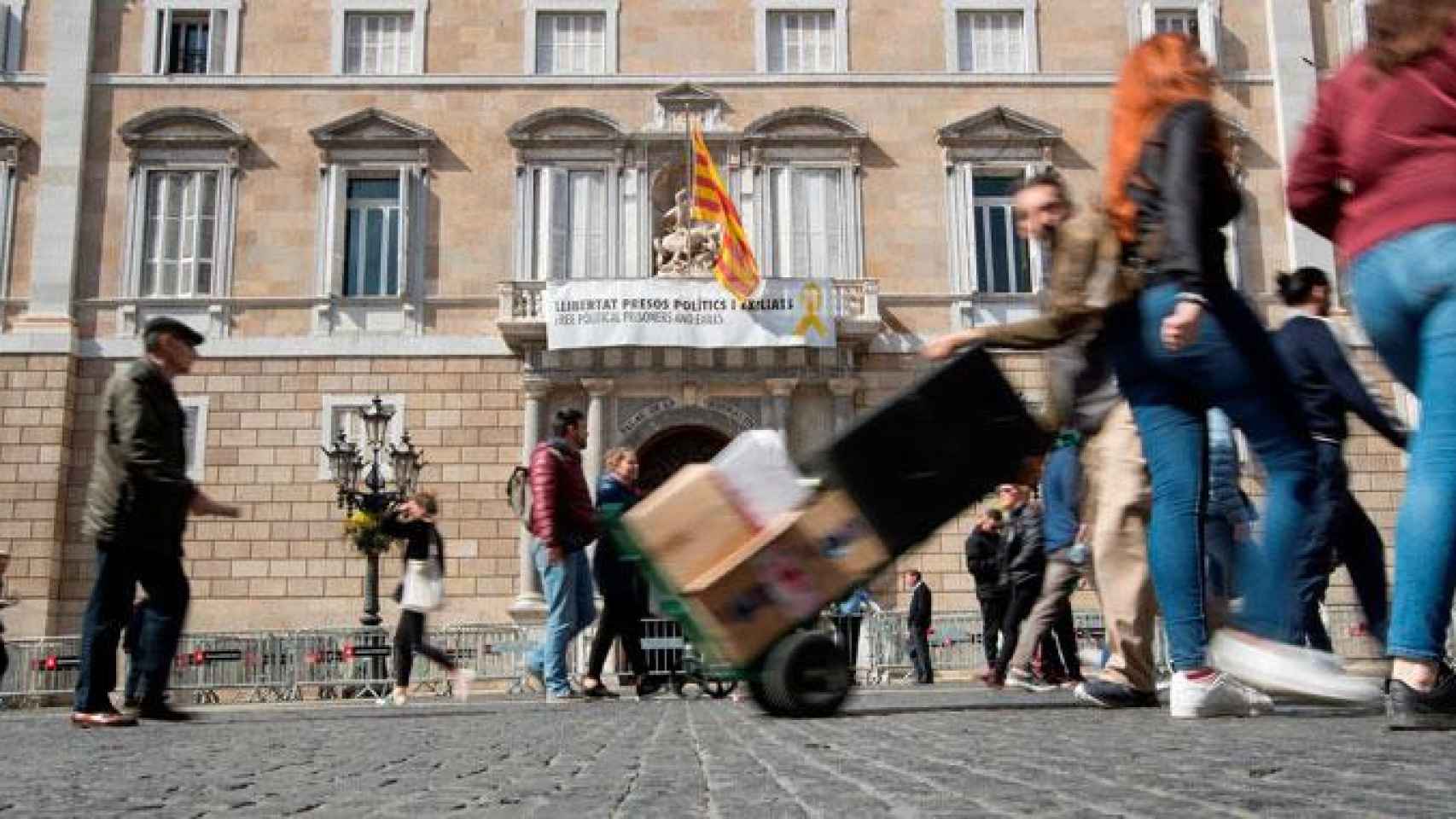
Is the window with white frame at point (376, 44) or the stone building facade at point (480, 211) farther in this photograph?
the window with white frame at point (376, 44)

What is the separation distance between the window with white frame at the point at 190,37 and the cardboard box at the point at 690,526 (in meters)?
19.5

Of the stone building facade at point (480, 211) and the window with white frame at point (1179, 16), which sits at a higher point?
the window with white frame at point (1179, 16)

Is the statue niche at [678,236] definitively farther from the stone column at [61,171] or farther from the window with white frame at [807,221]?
the stone column at [61,171]

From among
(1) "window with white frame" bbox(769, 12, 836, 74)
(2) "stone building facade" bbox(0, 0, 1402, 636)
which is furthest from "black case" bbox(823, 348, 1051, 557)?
(1) "window with white frame" bbox(769, 12, 836, 74)

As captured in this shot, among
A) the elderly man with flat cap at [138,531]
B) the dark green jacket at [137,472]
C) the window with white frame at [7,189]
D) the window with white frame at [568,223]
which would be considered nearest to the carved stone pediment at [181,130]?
the window with white frame at [7,189]

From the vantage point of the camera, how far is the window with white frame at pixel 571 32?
22.0 meters

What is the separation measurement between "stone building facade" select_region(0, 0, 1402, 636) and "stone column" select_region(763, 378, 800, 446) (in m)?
0.04

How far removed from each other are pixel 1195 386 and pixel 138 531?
4607 mm

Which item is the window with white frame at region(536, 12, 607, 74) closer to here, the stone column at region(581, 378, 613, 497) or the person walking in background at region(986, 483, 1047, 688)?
the stone column at region(581, 378, 613, 497)

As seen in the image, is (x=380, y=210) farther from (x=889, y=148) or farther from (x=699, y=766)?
(x=699, y=766)

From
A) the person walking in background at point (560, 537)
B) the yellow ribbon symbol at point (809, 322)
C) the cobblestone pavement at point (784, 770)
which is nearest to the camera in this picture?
the cobblestone pavement at point (784, 770)

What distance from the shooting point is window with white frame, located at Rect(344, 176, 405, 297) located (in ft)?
69.9

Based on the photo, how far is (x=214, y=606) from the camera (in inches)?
786

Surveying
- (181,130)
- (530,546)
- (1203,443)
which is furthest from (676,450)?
(1203,443)
